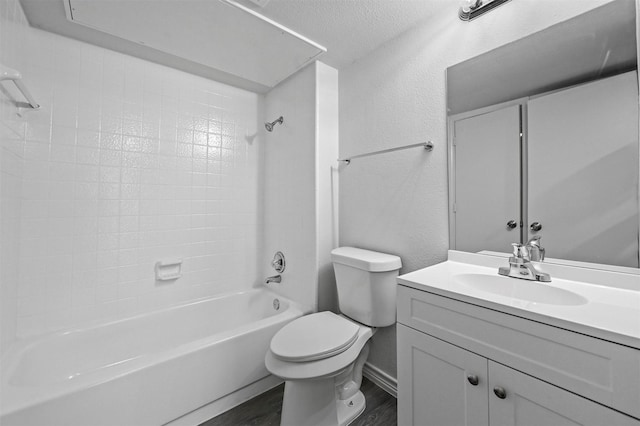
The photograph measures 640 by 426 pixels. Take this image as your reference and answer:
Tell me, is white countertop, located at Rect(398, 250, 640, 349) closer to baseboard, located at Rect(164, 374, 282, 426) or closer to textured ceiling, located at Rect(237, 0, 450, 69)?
baseboard, located at Rect(164, 374, 282, 426)

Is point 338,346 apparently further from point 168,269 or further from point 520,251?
point 168,269

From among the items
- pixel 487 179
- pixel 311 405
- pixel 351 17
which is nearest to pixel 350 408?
pixel 311 405

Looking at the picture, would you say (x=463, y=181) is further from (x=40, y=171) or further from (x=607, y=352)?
(x=40, y=171)

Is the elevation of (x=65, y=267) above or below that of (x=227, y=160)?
below

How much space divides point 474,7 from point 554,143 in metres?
0.69

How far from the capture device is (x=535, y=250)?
101cm

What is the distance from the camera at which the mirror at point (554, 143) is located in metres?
0.89

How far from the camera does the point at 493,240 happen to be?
46.6 inches

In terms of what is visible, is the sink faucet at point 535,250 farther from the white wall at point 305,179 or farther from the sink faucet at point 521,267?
the white wall at point 305,179

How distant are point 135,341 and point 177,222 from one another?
0.81 metres

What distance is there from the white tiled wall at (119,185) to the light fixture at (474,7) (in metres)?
1.66

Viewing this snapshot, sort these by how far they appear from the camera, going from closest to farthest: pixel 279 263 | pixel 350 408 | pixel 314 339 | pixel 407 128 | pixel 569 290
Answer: pixel 569 290, pixel 314 339, pixel 350 408, pixel 407 128, pixel 279 263

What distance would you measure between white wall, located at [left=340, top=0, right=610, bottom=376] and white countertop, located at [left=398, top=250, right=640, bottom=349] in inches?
10.2

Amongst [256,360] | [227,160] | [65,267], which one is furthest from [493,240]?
[65,267]
